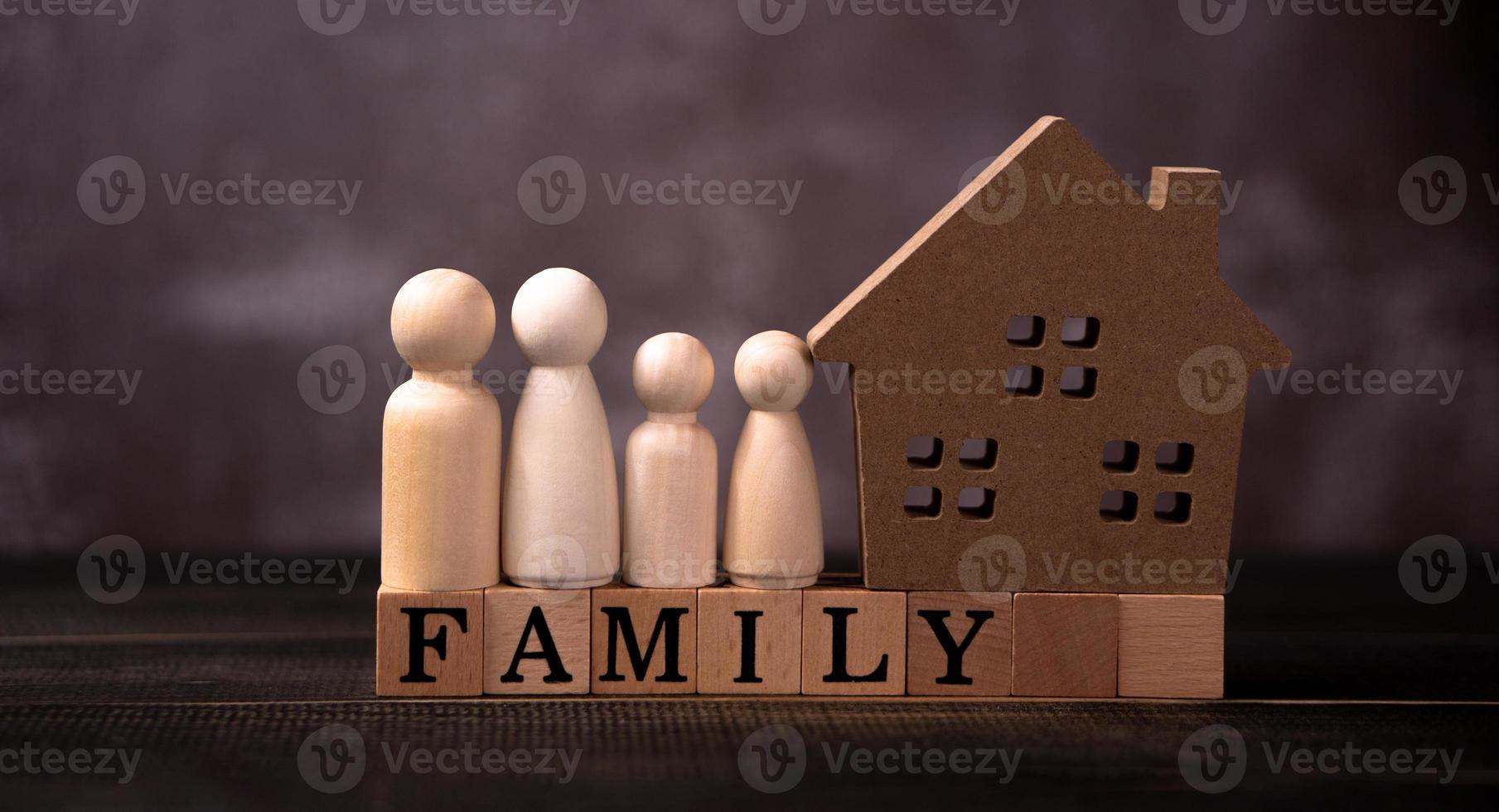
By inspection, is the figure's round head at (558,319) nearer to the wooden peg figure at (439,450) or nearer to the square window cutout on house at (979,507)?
the wooden peg figure at (439,450)

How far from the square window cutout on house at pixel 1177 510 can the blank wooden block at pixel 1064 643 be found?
12 centimetres

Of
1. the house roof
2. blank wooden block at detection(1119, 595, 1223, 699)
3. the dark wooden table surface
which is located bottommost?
the dark wooden table surface

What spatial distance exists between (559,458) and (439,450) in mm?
121

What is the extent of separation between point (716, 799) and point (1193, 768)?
450 millimetres

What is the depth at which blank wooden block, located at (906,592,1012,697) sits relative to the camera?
63.3 inches

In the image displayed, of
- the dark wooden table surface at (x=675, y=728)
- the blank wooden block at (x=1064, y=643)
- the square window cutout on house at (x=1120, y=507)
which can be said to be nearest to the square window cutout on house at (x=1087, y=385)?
the square window cutout on house at (x=1120, y=507)

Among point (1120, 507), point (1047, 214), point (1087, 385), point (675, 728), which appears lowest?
point (675, 728)

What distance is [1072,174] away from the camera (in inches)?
62.1

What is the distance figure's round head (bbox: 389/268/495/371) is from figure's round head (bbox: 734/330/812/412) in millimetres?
274

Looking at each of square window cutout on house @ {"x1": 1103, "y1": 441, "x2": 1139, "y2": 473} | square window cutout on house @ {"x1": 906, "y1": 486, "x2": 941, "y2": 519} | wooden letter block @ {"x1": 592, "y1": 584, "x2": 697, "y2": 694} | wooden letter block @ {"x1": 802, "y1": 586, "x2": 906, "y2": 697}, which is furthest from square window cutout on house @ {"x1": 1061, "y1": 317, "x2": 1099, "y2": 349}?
wooden letter block @ {"x1": 592, "y1": 584, "x2": 697, "y2": 694}

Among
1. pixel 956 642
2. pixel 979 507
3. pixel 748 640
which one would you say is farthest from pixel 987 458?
pixel 748 640

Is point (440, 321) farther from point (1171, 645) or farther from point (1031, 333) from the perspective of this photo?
point (1171, 645)

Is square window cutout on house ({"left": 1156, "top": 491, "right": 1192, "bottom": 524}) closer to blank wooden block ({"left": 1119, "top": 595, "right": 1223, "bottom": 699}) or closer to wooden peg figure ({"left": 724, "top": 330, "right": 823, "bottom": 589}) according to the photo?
blank wooden block ({"left": 1119, "top": 595, "right": 1223, "bottom": 699})

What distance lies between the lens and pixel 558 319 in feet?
5.16
